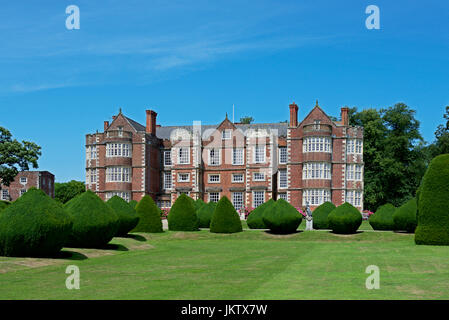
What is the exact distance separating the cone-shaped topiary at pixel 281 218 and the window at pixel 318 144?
17252 mm

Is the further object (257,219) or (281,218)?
(257,219)

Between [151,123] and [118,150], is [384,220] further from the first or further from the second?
[151,123]

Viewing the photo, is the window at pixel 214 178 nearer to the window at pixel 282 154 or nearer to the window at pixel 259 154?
the window at pixel 259 154

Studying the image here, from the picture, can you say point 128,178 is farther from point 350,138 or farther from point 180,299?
point 180,299

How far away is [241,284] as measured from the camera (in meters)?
12.4

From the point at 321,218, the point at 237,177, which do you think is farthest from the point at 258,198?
the point at 321,218

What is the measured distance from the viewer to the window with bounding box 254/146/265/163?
57000mm

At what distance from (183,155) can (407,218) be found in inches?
1228

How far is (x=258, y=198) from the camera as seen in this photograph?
5644cm

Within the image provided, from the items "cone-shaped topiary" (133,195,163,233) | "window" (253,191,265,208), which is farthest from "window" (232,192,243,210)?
"cone-shaped topiary" (133,195,163,233)

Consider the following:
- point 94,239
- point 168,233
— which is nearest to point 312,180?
point 168,233

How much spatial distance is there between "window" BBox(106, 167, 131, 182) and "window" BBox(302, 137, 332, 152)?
20.3 metres
